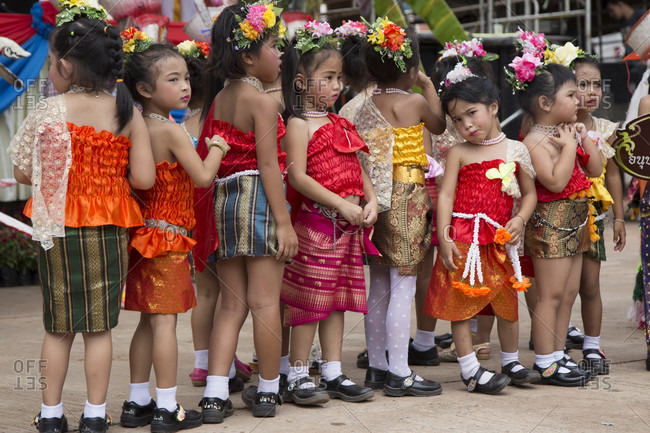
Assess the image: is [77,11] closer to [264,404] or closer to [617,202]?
[264,404]

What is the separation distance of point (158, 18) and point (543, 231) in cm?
458

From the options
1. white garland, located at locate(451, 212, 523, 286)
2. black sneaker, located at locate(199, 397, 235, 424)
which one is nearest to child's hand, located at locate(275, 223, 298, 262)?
black sneaker, located at locate(199, 397, 235, 424)

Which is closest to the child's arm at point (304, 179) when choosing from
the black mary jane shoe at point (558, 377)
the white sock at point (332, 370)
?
the white sock at point (332, 370)

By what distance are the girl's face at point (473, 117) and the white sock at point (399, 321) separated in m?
0.73

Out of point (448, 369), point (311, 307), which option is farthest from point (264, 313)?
point (448, 369)

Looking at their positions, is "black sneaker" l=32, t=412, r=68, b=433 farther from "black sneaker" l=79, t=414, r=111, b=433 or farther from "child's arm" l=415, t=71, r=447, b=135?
"child's arm" l=415, t=71, r=447, b=135

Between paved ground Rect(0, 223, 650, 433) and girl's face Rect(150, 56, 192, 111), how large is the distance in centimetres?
132

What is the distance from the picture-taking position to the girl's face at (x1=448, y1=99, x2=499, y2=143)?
3908mm

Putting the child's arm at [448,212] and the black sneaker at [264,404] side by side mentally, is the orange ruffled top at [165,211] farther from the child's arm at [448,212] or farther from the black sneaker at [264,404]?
the child's arm at [448,212]

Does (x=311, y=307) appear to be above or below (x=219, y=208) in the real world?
below

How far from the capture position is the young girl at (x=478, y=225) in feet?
12.7

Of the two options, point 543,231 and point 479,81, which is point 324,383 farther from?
point 479,81

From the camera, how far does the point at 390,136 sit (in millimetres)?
3971

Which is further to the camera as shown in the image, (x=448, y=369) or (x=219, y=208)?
(x=448, y=369)
